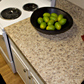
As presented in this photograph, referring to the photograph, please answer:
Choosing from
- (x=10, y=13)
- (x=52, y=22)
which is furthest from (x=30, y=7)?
(x=52, y=22)

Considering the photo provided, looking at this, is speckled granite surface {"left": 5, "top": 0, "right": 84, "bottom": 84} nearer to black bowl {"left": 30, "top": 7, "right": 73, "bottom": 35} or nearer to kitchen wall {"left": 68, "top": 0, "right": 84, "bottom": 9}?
black bowl {"left": 30, "top": 7, "right": 73, "bottom": 35}

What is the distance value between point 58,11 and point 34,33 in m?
0.34

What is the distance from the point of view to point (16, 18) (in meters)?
1.17

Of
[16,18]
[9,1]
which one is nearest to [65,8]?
[16,18]

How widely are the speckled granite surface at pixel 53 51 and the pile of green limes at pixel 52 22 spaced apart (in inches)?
3.2

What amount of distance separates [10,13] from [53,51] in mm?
723

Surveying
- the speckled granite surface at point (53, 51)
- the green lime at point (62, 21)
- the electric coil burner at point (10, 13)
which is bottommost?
the speckled granite surface at point (53, 51)

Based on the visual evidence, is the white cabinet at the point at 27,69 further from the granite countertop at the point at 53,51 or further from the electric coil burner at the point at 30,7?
the electric coil burner at the point at 30,7

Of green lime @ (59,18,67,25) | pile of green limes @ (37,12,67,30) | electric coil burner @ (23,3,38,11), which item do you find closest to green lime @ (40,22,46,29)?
pile of green limes @ (37,12,67,30)

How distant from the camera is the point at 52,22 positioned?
961 mm

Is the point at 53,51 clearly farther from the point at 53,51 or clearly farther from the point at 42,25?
the point at 42,25

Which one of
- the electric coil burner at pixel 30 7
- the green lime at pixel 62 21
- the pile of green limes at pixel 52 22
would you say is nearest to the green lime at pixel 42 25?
the pile of green limes at pixel 52 22

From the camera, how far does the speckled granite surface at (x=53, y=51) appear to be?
72 centimetres

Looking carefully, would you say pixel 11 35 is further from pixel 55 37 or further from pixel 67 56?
pixel 67 56
